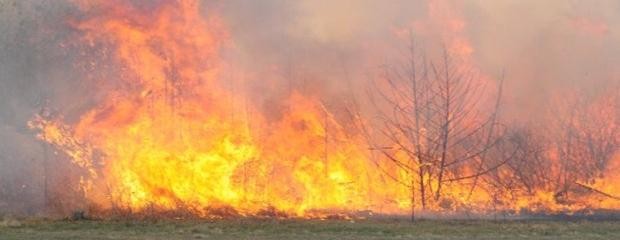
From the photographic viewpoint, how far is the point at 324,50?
1752cm

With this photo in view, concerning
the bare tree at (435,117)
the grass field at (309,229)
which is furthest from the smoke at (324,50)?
the grass field at (309,229)

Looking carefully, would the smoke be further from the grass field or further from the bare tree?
the grass field

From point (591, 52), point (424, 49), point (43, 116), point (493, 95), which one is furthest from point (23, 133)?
point (591, 52)

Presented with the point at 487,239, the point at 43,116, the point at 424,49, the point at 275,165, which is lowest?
the point at 487,239

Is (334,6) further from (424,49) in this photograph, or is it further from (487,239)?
(487,239)

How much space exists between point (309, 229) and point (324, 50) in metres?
5.35

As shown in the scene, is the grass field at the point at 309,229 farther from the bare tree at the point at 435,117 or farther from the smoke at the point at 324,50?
the smoke at the point at 324,50

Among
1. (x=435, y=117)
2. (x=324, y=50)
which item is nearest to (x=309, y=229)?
(x=435, y=117)

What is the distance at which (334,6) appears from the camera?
1747cm

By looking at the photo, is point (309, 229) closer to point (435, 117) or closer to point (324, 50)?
point (435, 117)

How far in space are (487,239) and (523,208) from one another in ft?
13.2

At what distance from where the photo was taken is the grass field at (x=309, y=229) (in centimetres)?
1288

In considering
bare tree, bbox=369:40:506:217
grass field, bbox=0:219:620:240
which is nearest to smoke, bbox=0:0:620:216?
bare tree, bbox=369:40:506:217

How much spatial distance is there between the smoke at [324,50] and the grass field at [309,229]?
2.73 m
